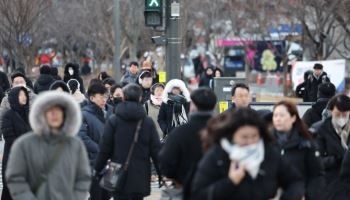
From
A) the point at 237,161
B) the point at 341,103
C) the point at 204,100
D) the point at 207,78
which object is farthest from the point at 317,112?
the point at 207,78

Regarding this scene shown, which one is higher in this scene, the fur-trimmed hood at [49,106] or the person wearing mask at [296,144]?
the fur-trimmed hood at [49,106]

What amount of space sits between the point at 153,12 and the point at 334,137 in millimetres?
8349

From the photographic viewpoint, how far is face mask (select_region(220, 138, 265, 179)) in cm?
595

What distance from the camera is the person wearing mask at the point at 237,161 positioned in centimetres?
599

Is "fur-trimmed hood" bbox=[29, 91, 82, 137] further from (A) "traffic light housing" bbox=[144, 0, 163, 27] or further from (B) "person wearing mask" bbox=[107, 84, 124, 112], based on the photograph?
(A) "traffic light housing" bbox=[144, 0, 163, 27]

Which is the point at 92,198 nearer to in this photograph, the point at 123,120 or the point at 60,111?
the point at 123,120

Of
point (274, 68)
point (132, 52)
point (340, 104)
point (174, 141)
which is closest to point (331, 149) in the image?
point (340, 104)

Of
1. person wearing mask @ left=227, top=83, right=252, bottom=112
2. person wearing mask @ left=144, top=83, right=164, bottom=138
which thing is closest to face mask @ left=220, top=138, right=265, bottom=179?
person wearing mask @ left=227, top=83, right=252, bottom=112

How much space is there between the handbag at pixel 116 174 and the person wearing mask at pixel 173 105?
4.16 metres

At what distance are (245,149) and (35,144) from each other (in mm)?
1804

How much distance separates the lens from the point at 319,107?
12.0m

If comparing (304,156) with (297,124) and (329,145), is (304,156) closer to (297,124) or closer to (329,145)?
(297,124)

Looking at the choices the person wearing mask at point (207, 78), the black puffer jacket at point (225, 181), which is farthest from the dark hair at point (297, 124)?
the person wearing mask at point (207, 78)

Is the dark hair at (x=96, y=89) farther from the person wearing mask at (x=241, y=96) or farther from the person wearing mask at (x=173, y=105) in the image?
the person wearing mask at (x=173, y=105)
